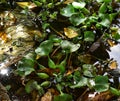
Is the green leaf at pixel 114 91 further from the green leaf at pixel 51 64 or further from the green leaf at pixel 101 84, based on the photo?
the green leaf at pixel 51 64

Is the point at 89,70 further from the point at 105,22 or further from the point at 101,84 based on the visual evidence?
the point at 105,22

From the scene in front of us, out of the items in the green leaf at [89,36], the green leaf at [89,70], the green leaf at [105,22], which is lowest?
the green leaf at [89,70]

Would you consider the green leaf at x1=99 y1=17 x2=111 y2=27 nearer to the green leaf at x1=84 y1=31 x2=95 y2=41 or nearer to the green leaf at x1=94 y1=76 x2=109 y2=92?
the green leaf at x1=84 y1=31 x2=95 y2=41

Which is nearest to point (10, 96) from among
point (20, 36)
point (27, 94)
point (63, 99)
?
point (27, 94)

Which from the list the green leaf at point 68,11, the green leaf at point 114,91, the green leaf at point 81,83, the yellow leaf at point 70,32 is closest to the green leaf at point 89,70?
the green leaf at point 81,83

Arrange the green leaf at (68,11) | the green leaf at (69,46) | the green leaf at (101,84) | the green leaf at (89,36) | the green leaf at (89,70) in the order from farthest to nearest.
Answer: the green leaf at (68,11), the green leaf at (89,36), the green leaf at (69,46), the green leaf at (89,70), the green leaf at (101,84)

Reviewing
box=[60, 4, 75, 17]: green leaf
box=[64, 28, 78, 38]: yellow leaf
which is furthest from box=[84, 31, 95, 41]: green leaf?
box=[60, 4, 75, 17]: green leaf

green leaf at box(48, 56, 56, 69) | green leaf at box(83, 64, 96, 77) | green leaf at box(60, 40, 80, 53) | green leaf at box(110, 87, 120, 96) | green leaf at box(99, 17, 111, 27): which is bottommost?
green leaf at box(110, 87, 120, 96)
